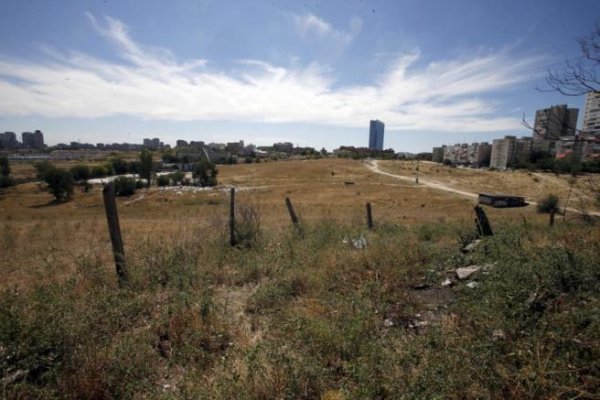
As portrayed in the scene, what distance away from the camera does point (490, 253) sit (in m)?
5.36

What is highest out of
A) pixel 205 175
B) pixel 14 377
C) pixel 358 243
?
pixel 14 377

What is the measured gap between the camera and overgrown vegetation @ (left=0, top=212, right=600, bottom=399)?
2477 mm

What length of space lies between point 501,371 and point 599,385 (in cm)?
70

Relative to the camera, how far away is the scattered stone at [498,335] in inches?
118

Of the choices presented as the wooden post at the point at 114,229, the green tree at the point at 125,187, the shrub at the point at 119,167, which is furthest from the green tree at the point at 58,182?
the wooden post at the point at 114,229

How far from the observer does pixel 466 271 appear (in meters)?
4.89

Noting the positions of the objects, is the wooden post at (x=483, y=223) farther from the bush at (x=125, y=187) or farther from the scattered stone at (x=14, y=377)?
the bush at (x=125, y=187)

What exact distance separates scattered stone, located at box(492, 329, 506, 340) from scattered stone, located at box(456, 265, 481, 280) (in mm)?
1819

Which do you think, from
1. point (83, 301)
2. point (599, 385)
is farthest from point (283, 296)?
point (599, 385)

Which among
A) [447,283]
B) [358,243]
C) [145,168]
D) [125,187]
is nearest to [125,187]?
[125,187]

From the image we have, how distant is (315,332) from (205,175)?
68.1m

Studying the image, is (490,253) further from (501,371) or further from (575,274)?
(501,371)

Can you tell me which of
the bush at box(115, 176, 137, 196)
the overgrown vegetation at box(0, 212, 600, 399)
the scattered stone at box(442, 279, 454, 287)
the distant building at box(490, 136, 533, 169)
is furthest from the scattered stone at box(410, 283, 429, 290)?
the distant building at box(490, 136, 533, 169)

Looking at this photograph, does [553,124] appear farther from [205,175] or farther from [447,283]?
[205,175]
